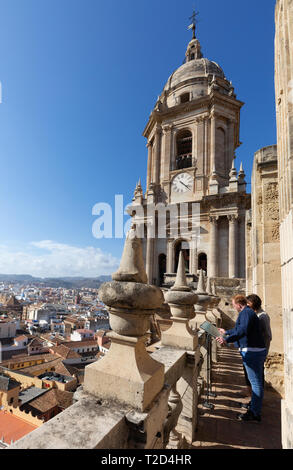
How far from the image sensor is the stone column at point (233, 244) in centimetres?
1703

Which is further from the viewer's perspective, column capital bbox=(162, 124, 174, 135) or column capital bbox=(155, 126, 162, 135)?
column capital bbox=(155, 126, 162, 135)

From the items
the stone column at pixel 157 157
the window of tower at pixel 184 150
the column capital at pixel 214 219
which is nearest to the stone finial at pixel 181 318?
the column capital at pixel 214 219

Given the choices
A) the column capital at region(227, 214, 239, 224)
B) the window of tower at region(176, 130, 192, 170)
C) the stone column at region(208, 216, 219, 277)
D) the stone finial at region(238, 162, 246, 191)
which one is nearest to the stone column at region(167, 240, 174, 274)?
the stone column at region(208, 216, 219, 277)

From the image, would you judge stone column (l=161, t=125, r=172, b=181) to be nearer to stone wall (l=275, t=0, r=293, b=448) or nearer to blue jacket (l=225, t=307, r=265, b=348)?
blue jacket (l=225, t=307, r=265, b=348)

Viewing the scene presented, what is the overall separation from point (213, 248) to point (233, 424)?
51.0ft

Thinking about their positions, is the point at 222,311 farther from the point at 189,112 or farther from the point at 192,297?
the point at 189,112

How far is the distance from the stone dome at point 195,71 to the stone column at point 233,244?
588 inches

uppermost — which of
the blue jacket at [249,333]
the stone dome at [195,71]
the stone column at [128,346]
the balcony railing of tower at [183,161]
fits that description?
the stone dome at [195,71]

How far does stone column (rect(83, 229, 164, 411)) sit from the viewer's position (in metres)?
1.51

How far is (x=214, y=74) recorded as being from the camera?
2248 cm

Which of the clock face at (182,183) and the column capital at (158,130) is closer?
the clock face at (182,183)

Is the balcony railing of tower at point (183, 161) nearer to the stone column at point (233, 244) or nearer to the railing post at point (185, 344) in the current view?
the stone column at point (233, 244)

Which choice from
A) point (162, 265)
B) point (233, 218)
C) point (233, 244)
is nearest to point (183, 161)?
point (233, 218)

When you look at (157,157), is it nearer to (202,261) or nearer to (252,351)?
(202,261)
